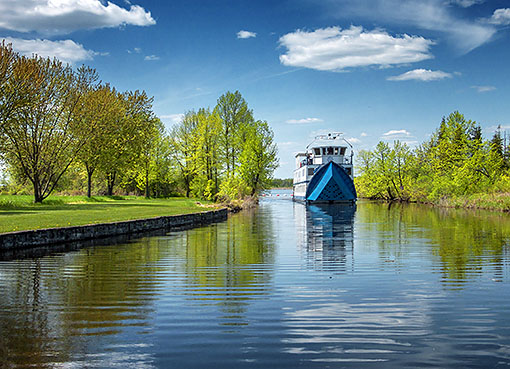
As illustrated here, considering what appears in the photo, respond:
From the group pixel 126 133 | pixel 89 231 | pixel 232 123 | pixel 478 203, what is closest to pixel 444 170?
pixel 478 203

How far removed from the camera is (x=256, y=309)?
8328 mm

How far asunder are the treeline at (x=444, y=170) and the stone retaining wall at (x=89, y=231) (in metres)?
36.8

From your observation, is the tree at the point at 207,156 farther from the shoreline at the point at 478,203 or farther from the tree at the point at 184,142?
the shoreline at the point at 478,203

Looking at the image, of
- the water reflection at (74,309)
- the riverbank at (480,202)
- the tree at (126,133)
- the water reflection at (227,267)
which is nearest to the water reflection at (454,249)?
the water reflection at (227,267)

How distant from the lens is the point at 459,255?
1535 centimetres

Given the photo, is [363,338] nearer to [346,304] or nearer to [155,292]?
[346,304]

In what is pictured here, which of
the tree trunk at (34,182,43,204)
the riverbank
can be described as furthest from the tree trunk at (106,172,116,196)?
the riverbank

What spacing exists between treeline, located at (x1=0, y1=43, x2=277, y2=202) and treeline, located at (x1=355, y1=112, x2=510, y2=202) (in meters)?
21.7

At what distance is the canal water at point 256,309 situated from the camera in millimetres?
5899

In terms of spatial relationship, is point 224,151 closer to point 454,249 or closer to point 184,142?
point 184,142

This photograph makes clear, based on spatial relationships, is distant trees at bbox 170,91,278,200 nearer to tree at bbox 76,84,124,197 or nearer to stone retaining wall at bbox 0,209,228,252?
tree at bbox 76,84,124,197

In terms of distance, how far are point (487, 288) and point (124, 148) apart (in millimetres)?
43080

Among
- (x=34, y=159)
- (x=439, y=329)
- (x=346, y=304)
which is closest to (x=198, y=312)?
(x=346, y=304)

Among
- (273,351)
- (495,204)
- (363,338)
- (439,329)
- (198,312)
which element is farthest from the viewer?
(495,204)
